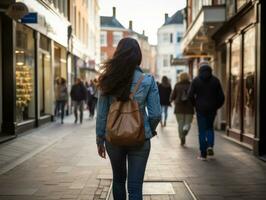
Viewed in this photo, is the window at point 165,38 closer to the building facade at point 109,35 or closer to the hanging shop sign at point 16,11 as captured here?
the building facade at point 109,35

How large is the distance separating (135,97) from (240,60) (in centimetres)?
951

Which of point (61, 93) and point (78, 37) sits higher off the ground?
point (78, 37)

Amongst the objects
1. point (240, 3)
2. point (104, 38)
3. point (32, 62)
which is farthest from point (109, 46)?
point (240, 3)

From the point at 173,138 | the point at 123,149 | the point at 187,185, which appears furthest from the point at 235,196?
the point at 173,138

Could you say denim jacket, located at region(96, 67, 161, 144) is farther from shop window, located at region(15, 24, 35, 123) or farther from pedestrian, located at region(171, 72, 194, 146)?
shop window, located at region(15, 24, 35, 123)

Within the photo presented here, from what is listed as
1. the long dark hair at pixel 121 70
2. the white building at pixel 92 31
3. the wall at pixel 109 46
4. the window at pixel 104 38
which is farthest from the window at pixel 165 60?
the long dark hair at pixel 121 70

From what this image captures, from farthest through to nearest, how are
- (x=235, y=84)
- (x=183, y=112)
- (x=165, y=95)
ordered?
(x=165, y=95), (x=235, y=84), (x=183, y=112)

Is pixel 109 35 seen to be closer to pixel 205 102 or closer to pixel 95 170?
pixel 205 102

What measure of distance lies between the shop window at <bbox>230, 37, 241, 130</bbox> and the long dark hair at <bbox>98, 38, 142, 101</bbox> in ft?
30.9

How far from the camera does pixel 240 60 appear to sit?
534 inches

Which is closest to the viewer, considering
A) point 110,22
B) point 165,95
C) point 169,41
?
point 165,95

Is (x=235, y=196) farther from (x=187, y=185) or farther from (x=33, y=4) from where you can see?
(x=33, y=4)

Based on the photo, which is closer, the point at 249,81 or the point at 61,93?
the point at 249,81

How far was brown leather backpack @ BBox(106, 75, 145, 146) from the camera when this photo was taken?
438 centimetres
